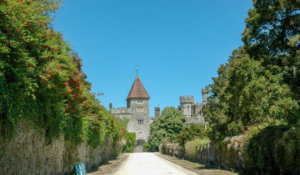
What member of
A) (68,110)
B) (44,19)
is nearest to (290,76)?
(68,110)

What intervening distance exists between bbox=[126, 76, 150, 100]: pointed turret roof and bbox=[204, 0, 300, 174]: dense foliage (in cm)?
6616

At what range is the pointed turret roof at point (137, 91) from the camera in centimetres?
8604

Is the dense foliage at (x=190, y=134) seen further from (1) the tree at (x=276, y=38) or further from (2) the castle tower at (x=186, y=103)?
(2) the castle tower at (x=186, y=103)

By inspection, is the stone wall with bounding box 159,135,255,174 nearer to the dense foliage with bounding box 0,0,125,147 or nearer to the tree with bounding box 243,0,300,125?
the tree with bounding box 243,0,300,125

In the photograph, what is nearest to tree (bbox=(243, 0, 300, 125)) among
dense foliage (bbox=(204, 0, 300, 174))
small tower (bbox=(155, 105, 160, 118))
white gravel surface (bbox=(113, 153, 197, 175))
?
dense foliage (bbox=(204, 0, 300, 174))

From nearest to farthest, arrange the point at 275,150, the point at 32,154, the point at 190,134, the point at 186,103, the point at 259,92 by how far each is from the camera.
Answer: the point at 32,154, the point at 275,150, the point at 259,92, the point at 190,134, the point at 186,103

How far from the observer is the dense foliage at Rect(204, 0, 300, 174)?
41.0 ft

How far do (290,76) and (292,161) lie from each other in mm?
Answer: 6669

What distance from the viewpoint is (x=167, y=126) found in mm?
74500

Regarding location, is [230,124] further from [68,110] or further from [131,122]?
[131,122]

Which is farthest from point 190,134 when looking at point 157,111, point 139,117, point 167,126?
point 157,111

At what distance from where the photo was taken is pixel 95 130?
2167 cm

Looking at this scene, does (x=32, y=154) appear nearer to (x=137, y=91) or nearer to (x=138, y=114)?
(x=138, y=114)

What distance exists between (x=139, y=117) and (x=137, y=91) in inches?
278
